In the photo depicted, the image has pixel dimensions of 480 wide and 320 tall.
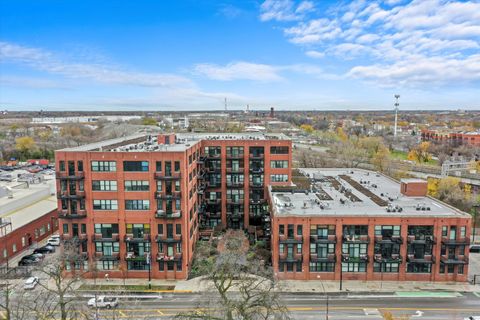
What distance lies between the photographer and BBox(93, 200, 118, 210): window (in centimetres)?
5066

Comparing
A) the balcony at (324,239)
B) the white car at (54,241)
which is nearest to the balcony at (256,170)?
the balcony at (324,239)

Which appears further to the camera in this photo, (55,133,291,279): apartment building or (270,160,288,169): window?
(270,160,288,169): window

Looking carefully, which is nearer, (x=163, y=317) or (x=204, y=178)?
(x=163, y=317)

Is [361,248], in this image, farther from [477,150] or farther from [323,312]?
[477,150]

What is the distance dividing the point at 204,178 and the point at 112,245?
23.0 metres

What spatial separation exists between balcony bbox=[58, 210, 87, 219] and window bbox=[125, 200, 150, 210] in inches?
229

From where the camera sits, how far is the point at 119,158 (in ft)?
163

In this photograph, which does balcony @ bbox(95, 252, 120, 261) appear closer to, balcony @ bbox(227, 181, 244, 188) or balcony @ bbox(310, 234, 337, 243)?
balcony @ bbox(227, 181, 244, 188)

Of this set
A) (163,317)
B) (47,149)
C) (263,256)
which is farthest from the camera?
(47,149)

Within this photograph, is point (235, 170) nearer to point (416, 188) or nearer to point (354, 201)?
point (354, 201)


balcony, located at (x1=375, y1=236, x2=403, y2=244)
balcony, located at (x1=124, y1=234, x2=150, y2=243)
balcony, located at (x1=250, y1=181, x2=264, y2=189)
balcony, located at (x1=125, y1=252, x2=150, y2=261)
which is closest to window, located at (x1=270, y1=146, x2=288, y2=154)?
balcony, located at (x1=250, y1=181, x2=264, y2=189)

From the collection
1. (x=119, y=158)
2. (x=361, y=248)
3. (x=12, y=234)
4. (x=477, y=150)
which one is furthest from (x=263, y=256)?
(x=477, y=150)

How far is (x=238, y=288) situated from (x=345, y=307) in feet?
42.8

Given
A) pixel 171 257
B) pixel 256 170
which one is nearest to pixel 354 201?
pixel 256 170
